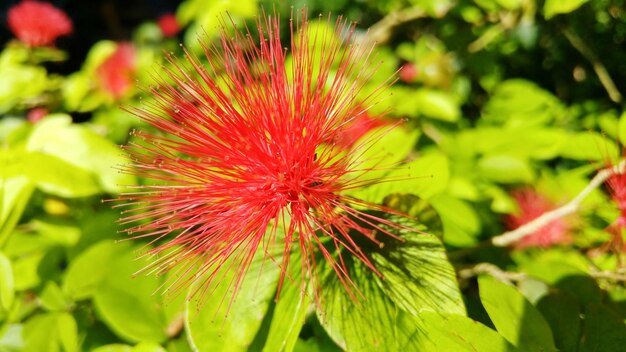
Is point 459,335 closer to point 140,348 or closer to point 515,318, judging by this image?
point 515,318

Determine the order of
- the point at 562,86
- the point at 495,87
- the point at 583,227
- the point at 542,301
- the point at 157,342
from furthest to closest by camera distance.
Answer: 1. the point at 562,86
2. the point at 495,87
3. the point at 583,227
4. the point at 157,342
5. the point at 542,301

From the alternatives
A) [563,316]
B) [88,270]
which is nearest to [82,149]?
[88,270]

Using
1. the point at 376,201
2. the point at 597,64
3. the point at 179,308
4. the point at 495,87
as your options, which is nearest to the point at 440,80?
the point at 495,87

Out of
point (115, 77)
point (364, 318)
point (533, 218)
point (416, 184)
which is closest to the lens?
point (364, 318)

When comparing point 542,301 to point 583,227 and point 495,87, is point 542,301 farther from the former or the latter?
point 495,87

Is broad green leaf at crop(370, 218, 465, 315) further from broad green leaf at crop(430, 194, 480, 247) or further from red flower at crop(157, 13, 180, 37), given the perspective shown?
red flower at crop(157, 13, 180, 37)

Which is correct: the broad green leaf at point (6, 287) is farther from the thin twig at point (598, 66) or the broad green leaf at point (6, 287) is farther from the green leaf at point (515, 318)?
the thin twig at point (598, 66)

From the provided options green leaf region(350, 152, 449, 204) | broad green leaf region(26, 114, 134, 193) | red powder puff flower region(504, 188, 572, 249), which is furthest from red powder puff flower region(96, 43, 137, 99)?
red powder puff flower region(504, 188, 572, 249)
